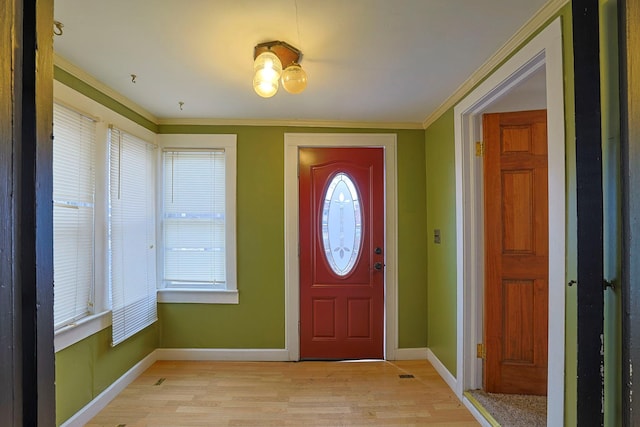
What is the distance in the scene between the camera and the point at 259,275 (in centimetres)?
290

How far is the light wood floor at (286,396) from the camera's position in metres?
2.04

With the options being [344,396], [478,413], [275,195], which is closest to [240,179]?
[275,195]

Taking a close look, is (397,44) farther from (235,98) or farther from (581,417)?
(581,417)

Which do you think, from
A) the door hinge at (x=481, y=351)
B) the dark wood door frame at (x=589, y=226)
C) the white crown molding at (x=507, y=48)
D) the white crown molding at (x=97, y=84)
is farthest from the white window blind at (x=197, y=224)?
the dark wood door frame at (x=589, y=226)

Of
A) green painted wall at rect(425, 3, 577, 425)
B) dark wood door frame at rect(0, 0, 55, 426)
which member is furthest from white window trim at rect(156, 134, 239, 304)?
dark wood door frame at rect(0, 0, 55, 426)

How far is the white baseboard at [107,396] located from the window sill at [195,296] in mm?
523

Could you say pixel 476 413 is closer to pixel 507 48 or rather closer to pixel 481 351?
pixel 481 351

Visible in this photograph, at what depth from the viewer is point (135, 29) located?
1.52 metres

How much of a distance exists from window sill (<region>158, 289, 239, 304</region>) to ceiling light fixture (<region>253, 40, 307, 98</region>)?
78.4 inches

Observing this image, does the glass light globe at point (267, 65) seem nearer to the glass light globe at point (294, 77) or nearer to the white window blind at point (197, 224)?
the glass light globe at point (294, 77)

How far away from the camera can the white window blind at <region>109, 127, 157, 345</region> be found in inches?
89.2

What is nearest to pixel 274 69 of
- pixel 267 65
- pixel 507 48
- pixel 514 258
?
pixel 267 65

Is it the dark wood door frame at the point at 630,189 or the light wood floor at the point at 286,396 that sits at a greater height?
the dark wood door frame at the point at 630,189

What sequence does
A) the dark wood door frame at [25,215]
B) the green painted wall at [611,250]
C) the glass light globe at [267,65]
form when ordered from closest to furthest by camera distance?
1. the dark wood door frame at [25,215]
2. the green painted wall at [611,250]
3. the glass light globe at [267,65]
